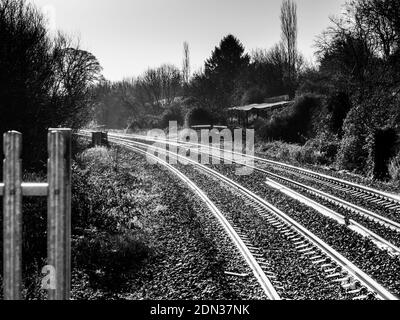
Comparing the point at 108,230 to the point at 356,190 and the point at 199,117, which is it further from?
the point at 199,117

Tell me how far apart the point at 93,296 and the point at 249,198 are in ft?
24.0

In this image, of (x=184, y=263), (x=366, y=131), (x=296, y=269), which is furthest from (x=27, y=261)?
(x=366, y=131)

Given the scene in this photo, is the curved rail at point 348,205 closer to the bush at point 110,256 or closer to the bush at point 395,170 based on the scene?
the bush at point 395,170

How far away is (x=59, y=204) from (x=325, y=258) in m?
6.11

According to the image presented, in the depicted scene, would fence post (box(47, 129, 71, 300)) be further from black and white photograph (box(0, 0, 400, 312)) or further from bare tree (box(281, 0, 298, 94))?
bare tree (box(281, 0, 298, 94))

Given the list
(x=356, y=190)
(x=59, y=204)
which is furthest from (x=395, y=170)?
(x=59, y=204)
